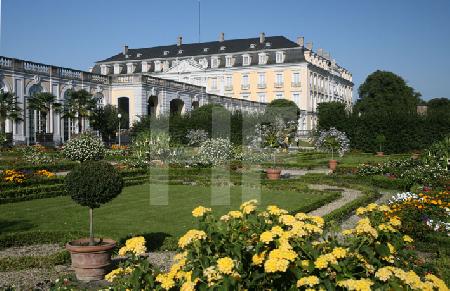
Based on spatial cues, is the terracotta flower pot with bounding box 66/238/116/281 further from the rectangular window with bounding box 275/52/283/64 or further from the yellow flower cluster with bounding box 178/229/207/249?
the rectangular window with bounding box 275/52/283/64

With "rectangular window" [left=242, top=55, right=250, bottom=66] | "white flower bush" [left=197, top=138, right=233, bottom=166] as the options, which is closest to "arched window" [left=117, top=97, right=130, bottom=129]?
"white flower bush" [left=197, top=138, right=233, bottom=166]

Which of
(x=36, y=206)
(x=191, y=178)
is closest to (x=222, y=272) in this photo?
(x=36, y=206)

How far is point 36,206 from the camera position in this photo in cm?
1233

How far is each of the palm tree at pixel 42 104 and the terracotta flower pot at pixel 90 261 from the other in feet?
85.1

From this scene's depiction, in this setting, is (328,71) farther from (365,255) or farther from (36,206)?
(365,255)

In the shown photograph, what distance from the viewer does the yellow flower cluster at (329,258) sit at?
3.44m

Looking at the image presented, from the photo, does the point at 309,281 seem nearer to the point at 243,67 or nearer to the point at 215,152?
the point at 215,152

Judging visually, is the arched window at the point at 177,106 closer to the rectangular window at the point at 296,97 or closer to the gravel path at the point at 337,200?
the rectangular window at the point at 296,97

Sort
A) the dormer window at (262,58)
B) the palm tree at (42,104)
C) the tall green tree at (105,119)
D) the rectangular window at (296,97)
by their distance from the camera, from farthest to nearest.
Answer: the rectangular window at (296,97)
the dormer window at (262,58)
the tall green tree at (105,119)
the palm tree at (42,104)

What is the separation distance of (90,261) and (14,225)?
406 centimetres

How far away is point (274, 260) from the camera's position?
336 cm

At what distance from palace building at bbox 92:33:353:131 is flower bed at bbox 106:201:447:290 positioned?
55.1 metres

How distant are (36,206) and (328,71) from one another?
60117 mm

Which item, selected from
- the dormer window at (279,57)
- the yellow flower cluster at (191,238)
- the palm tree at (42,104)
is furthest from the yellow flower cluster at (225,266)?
the dormer window at (279,57)
